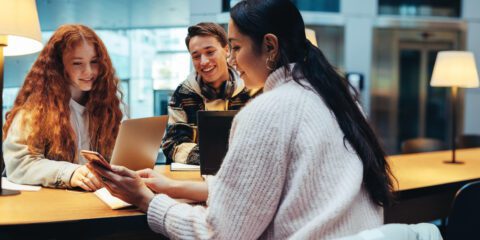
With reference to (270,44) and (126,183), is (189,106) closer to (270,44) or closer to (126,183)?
(126,183)

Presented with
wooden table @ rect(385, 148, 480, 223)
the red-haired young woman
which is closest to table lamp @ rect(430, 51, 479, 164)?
wooden table @ rect(385, 148, 480, 223)

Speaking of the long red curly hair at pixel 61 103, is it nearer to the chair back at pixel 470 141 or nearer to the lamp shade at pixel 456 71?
the lamp shade at pixel 456 71

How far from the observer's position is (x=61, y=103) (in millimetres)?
2180

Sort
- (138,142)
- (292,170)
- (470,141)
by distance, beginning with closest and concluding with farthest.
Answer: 1. (292,170)
2. (138,142)
3. (470,141)

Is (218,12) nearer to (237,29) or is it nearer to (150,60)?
(150,60)

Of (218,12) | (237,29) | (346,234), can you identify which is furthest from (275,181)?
(218,12)

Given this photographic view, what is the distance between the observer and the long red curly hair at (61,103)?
2.08 meters

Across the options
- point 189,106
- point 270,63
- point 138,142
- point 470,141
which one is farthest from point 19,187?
point 470,141

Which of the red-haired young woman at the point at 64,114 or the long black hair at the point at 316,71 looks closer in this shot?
the long black hair at the point at 316,71

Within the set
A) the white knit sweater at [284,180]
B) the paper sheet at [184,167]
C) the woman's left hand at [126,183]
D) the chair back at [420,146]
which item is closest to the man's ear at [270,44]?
the white knit sweater at [284,180]

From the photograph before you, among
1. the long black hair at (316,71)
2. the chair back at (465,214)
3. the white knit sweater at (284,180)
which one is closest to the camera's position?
the white knit sweater at (284,180)

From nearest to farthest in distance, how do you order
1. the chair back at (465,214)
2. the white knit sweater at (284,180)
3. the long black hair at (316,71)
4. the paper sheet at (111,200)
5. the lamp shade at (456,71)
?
the white knit sweater at (284,180) < the long black hair at (316,71) < the paper sheet at (111,200) < the chair back at (465,214) < the lamp shade at (456,71)

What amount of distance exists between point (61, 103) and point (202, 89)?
0.75 m

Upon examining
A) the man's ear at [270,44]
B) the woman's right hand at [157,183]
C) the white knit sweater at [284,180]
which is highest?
the man's ear at [270,44]
